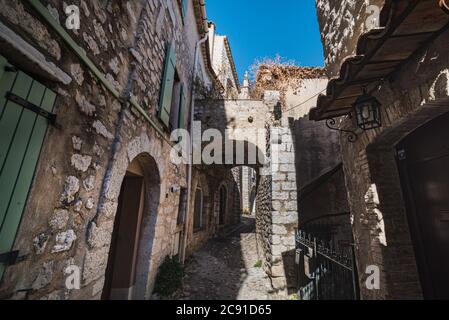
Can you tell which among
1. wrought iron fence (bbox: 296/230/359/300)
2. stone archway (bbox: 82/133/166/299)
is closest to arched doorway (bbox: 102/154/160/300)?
stone archway (bbox: 82/133/166/299)

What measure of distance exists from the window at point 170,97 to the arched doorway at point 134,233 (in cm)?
108

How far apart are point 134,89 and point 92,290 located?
2.62 meters

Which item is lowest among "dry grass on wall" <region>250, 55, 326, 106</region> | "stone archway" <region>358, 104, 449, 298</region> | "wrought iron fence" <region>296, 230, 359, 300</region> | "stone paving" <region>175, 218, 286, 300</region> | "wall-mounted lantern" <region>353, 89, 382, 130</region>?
"stone paving" <region>175, 218, 286, 300</region>

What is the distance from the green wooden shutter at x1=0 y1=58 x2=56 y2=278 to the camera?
133 centimetres

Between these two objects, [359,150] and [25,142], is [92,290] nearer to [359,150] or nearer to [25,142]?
[25,142]

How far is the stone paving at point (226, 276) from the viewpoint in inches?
169

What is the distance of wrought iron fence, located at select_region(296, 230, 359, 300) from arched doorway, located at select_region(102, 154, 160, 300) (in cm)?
290

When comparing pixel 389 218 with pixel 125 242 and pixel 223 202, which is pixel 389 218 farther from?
pixel 223 202

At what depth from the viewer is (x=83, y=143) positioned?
6.58 feet

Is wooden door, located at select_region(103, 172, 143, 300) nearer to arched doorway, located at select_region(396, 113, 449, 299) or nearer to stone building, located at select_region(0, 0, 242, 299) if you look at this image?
stone building, located at select_region(0, 0, 242, 299)

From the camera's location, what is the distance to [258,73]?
26.2 ft

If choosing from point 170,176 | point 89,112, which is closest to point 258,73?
point 170,176

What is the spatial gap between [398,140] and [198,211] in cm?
703

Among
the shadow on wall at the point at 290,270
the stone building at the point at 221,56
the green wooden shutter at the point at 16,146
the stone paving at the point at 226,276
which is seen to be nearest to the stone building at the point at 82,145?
the green wooden shutter at the point at 16,146
